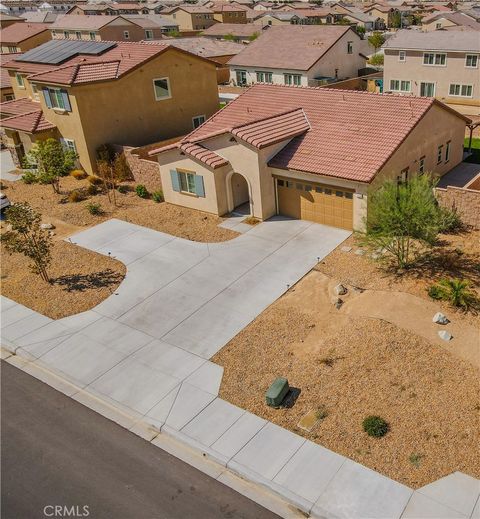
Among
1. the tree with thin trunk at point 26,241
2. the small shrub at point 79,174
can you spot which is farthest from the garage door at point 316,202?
the small shrub at point 79,174

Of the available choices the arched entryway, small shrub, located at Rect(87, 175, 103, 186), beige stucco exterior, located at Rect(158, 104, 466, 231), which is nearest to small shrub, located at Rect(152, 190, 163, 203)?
beige stucco exterior, located at Rect(158, 104, 466, 231)

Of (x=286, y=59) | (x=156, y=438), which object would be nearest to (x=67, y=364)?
(x=156, y=438)

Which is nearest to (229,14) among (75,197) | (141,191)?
(141,191)

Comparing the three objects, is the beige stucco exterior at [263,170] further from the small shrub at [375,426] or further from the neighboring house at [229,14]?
the neighboring house at [229,14]

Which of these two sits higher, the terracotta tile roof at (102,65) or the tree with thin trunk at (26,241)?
the terracotta tile roof at (102,65)

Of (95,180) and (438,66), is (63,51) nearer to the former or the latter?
(95,180)

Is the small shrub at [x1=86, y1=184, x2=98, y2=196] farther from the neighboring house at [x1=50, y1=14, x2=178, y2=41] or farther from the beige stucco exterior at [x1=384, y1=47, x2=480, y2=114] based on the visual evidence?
the neighboring house at [x1=50, y1=14, x2=178, y2=41]
